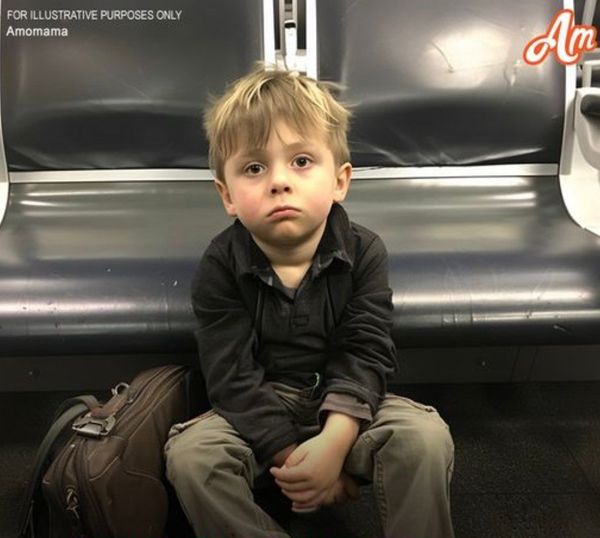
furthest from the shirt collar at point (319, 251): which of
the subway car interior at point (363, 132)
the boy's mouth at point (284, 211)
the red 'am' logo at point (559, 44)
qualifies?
the red 'am' logo at point (559, 44)

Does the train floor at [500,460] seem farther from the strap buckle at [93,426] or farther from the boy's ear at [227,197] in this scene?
the boy's ear at [227,197]

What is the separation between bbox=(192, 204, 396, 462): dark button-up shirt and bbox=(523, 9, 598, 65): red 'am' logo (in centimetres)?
95

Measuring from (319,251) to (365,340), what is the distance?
0.50ft

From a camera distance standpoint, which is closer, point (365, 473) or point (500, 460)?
point (365, 473)

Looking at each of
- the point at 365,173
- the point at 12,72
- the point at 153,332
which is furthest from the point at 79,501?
the point at 12,72

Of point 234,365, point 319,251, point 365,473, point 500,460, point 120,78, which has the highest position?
point 120,78

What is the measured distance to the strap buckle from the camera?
2.85ft

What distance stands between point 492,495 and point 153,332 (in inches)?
30.6

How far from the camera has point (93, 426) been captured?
2.89 ft

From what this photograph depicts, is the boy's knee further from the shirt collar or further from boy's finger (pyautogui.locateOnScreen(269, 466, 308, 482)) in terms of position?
the shirt collar

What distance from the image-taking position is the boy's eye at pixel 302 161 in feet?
2.84

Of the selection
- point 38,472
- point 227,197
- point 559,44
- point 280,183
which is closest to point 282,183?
point 280,183

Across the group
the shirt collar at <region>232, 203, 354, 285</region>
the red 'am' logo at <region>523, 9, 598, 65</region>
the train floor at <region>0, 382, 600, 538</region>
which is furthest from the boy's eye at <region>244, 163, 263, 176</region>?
the red 'am' logo at <region>523, 9, 598, 65</region>

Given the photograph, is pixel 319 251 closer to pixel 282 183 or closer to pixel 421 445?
pixel 282 183
